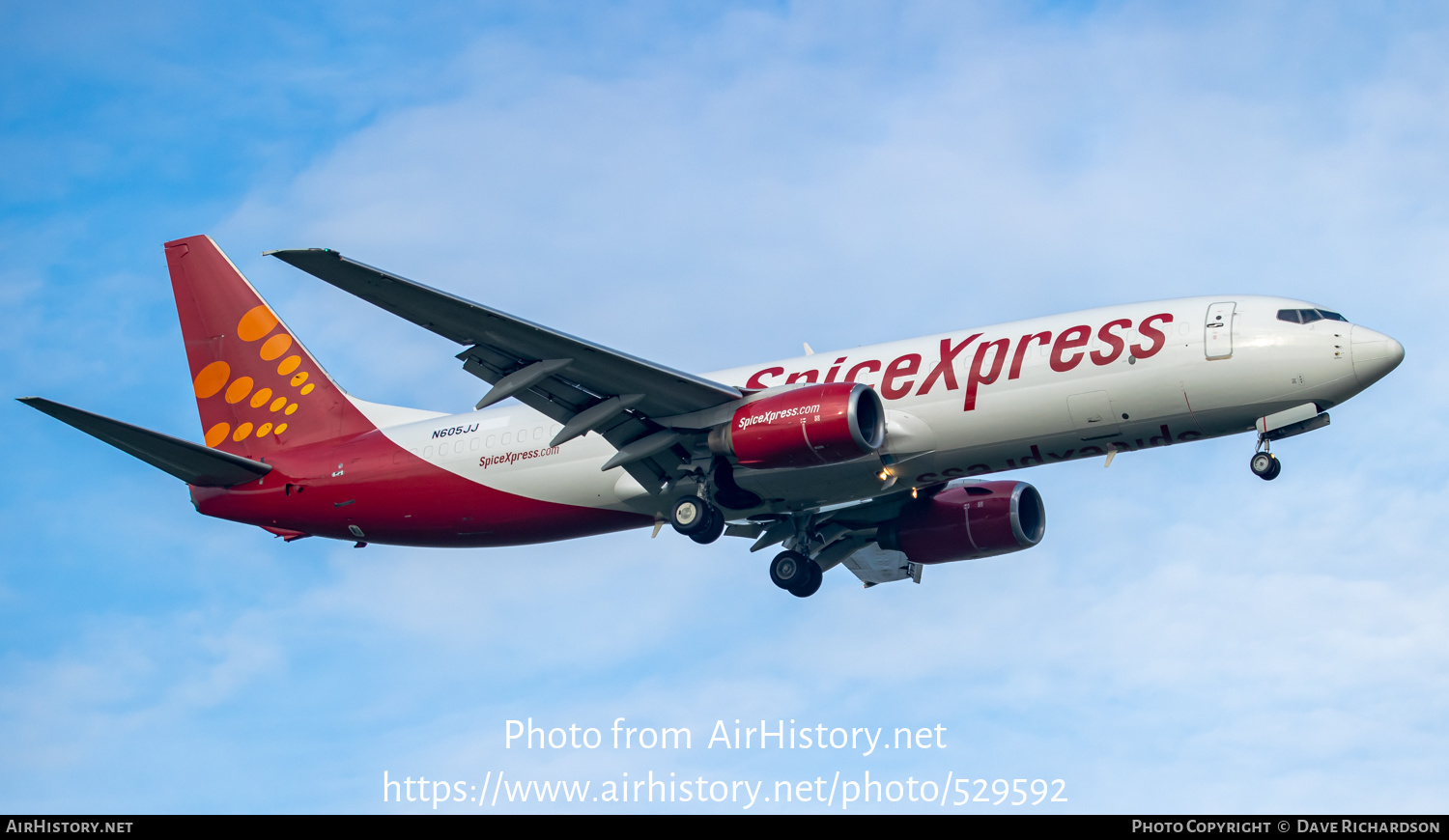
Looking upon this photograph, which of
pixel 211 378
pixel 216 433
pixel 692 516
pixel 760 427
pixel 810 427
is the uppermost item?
pixel 211 378

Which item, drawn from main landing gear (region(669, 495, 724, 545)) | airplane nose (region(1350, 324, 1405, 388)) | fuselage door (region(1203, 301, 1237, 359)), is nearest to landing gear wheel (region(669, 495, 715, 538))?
main landing gear (region(669, 495, 724, 545))

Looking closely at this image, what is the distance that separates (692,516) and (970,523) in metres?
7.41

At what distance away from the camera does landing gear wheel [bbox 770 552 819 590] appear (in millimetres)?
33375

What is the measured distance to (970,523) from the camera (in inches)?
1310

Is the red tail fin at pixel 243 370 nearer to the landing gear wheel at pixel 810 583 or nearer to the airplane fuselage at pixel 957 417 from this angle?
the airplane fuselage at pixel 957 417

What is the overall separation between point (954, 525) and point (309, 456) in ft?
51.6

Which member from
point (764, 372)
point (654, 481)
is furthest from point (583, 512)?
point (764, 372)

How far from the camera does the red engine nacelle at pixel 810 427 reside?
26.8 metres

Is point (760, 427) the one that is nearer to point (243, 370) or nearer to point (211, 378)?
point (243, 370)

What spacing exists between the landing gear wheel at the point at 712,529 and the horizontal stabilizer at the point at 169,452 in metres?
11.5

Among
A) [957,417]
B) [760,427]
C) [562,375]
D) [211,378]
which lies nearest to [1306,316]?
[957,417]

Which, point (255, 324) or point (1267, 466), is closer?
point (1267, 466)

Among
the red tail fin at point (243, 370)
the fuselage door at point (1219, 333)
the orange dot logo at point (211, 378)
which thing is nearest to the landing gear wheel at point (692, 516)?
the red tail fin at point (243, 370)
